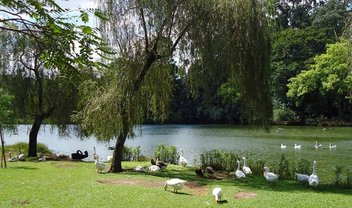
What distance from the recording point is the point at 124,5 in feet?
51.5

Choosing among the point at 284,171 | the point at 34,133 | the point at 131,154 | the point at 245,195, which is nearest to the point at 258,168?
the point at 284,171

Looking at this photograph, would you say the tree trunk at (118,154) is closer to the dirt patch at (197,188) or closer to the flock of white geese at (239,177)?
the flock of white geese at (239,177)

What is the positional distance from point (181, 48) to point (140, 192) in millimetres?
6547

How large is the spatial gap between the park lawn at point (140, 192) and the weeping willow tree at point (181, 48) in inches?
94.9

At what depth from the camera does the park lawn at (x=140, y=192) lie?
408 inches

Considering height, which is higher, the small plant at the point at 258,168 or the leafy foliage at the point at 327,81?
the leafy foliage at the point at 327,81

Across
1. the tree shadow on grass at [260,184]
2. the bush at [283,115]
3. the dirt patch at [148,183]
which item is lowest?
the tree shadow on grass at [260,184]

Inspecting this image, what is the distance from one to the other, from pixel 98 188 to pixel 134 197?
1.76 metres

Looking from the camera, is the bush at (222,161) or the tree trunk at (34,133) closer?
the bush at (222,161)

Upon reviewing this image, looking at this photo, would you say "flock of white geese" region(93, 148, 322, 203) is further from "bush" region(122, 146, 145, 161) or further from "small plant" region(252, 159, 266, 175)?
"bush" region(122, 146, 145, 161)

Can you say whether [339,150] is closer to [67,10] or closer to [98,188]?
[98,188]

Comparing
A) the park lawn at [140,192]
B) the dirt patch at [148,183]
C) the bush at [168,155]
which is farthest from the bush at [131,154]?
the dirt patch at [148,183]

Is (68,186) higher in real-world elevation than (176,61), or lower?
lower

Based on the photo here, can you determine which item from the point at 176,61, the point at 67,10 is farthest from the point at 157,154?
the point at 67,10
